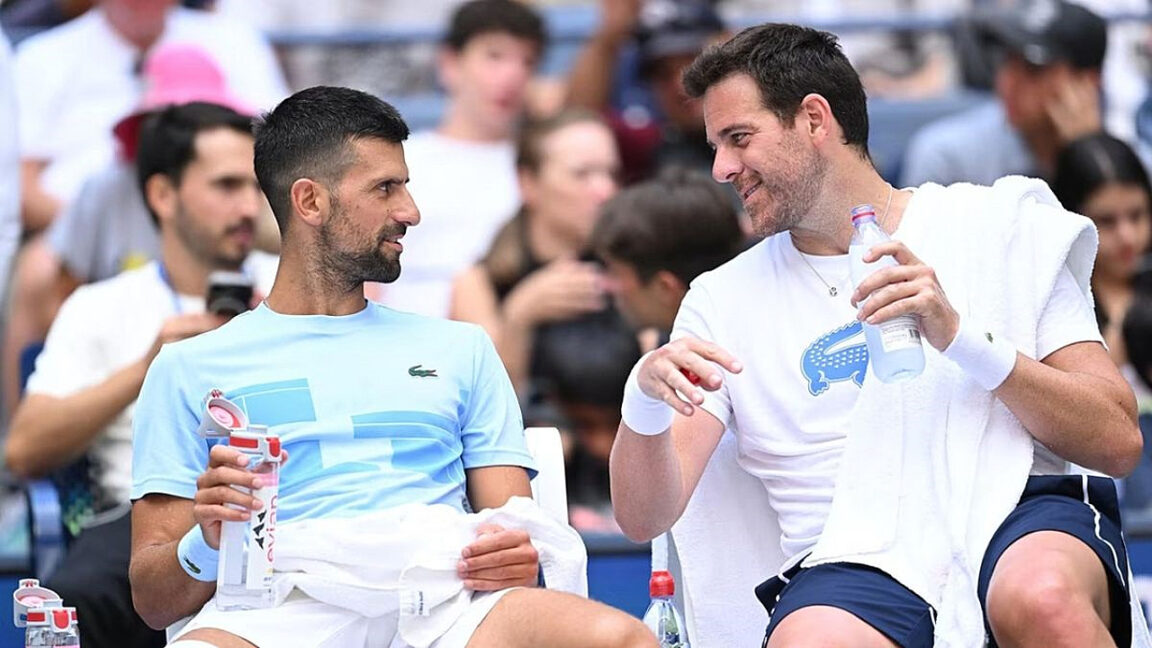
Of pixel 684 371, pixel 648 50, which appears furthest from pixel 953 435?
pixel 648 50

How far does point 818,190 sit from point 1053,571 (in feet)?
3.05

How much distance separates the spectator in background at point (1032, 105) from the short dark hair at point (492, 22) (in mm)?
1503

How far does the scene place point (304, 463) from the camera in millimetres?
3588

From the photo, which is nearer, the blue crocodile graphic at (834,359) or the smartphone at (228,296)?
the blue crocodile graphic at (834,359)

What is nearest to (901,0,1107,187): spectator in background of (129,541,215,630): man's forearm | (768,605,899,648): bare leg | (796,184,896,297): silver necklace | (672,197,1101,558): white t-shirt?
(796,184,896,297): silver necklace

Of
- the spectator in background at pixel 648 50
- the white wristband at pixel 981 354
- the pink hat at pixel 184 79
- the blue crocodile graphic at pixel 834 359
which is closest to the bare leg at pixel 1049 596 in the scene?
the white wristband at pixel 981 354

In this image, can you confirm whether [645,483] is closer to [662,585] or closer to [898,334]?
[662,585]

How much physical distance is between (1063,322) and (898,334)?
0.50m

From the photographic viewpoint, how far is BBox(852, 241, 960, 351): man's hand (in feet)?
10.9

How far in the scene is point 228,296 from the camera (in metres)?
4.64

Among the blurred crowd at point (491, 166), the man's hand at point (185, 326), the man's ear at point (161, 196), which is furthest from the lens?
the man's ear at point (161, 196)

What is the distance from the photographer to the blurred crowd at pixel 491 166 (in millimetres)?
5035

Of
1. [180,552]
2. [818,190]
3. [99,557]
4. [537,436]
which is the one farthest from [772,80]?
[99,557]

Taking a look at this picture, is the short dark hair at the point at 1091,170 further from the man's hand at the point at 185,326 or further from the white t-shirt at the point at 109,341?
the man's hand at the point at 185,326
